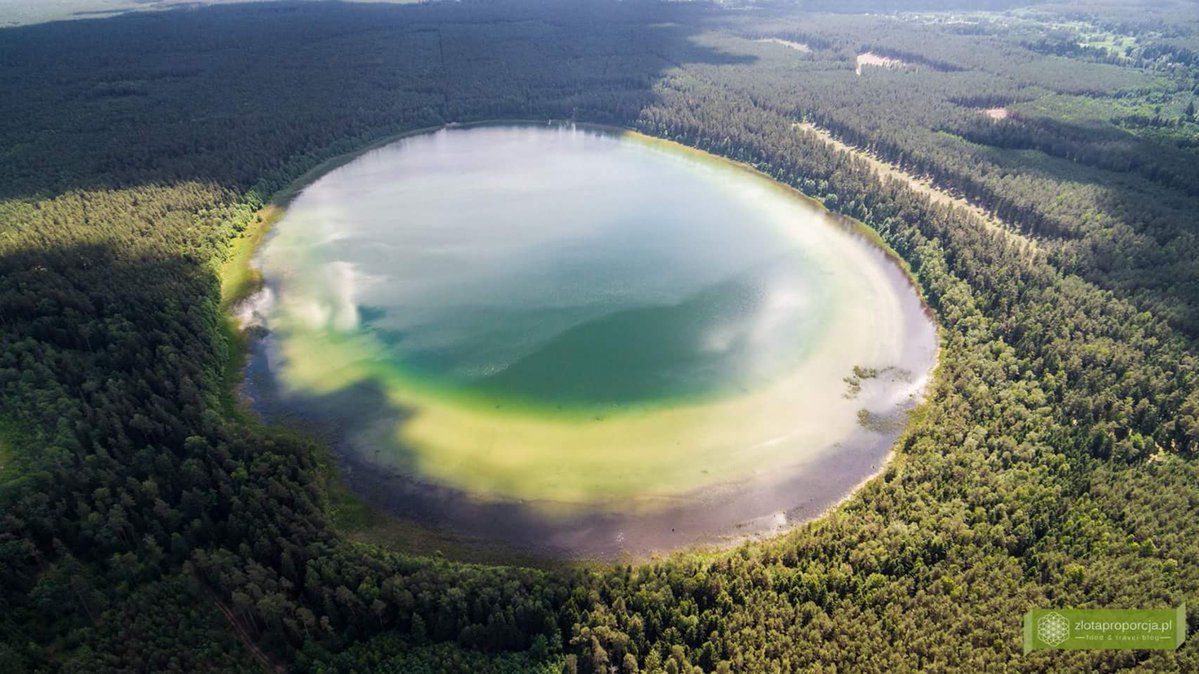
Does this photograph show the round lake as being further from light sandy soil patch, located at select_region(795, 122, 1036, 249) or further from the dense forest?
light sandy soil patch, located at select_region(795, 122, 1036, 249)

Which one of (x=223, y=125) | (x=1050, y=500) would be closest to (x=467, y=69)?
(x=223, y=125)

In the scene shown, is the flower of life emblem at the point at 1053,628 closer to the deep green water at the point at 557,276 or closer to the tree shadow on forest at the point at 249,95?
the deep green water at the point at 557,276

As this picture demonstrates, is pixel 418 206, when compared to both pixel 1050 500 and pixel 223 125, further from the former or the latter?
pixel 1050 500

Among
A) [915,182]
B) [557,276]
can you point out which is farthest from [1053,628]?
[915,182]

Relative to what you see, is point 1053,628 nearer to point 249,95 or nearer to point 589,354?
point 589,354

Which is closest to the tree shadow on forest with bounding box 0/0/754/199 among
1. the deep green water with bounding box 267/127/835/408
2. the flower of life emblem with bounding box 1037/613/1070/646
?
the deep green water with bounding box 267/127/835/408
